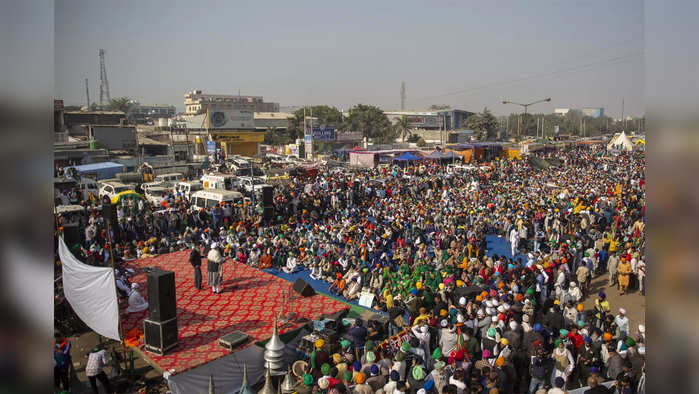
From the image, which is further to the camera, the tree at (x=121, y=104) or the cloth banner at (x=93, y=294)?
the tree at (x=121, y=104)

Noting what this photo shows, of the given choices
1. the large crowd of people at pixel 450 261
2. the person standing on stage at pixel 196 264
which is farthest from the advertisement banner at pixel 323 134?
the person standing on stage at pixel 196 264

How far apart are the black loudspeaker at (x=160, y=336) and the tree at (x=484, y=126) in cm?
5006

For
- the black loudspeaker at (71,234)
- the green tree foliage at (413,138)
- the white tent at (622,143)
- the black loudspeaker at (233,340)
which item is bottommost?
the black loudspeaker at (233,340)

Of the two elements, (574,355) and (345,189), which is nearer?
(574,355)

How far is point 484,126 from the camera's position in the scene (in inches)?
2101

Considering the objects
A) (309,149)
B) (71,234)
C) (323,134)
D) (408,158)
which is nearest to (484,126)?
(323,134)

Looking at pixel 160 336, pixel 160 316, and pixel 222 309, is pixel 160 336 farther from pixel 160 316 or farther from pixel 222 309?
pixel 222 309

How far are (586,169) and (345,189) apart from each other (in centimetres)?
1222

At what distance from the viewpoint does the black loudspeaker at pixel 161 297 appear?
19.4 ft

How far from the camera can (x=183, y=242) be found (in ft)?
36.9

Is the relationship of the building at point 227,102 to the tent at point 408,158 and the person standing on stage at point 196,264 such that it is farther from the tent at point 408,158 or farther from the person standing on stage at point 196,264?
the person standing on stage at point 196,264

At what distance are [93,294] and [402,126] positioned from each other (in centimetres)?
4990

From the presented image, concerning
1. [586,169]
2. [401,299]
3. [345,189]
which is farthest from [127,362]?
[586,169]

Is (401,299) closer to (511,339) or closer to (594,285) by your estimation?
(511,339)
